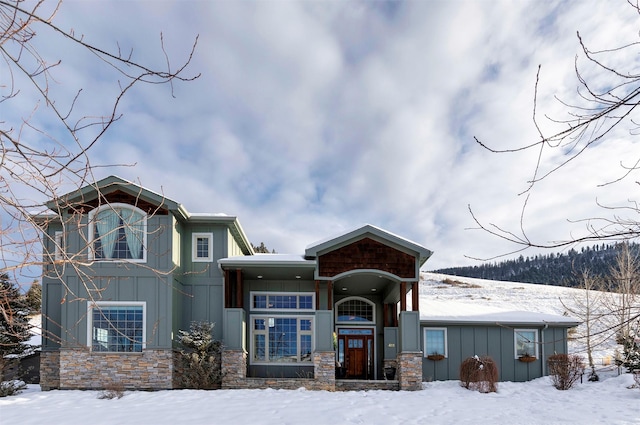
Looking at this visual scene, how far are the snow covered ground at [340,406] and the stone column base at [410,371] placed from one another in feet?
1.36

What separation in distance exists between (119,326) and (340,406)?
6710 millimetres

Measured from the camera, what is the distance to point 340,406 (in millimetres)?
10500

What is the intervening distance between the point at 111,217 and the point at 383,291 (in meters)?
9.02

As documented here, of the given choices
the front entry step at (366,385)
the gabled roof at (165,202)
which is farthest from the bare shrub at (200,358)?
the front entry step at (366,385)

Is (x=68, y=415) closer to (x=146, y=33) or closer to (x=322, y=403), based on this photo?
(x=322, y=403)

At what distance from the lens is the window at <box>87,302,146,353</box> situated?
13.1 meters

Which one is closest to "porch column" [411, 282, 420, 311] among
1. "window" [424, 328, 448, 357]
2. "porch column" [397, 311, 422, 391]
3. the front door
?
"porch column" [397, 311, 422, 391]

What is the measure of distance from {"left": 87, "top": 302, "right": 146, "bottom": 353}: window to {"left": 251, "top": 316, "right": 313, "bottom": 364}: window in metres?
3.65

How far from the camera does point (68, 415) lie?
952 cm

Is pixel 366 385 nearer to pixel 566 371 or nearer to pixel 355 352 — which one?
pixel 355 352

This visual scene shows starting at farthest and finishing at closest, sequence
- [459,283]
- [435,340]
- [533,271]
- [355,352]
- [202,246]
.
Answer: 1. [533,271]
2. [459,283]
3. [355,352]
4. [435,340]
5. [202,246]

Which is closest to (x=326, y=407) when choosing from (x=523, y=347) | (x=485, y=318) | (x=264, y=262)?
(x=264, y=262)

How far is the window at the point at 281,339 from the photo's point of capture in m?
15.5

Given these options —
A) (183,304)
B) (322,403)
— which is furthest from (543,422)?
(183,304)
